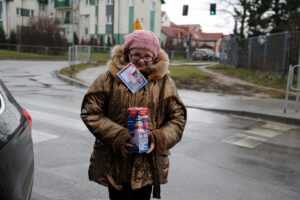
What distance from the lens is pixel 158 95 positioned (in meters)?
2.87

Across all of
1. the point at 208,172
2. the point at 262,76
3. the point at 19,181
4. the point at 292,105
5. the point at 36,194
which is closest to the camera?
the point at 19,181

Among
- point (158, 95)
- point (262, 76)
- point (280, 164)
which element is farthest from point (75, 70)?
point (158, 95)

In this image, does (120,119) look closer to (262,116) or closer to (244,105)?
(262,116)

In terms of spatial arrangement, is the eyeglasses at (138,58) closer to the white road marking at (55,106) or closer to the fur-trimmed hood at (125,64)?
the fur-trimmed hood at (125,64)

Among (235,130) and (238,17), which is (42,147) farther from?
(238,17)

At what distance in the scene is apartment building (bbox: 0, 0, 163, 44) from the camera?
180 ft

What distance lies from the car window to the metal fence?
15.7 m

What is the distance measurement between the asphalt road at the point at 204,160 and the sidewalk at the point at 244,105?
1.59 ft

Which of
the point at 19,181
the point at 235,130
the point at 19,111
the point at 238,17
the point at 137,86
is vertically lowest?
the point at 235,130

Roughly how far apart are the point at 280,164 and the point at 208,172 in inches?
49.6

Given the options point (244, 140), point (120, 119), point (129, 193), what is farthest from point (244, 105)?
point (120, 119)

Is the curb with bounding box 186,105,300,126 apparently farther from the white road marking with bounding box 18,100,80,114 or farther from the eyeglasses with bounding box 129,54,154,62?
the eyeglasses with bounding box 129,54,154,62

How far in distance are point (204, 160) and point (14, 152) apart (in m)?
4.05

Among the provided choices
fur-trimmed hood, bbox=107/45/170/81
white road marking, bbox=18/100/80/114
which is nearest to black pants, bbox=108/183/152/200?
fur-trimmed hood, bbox=107/45/170/81
